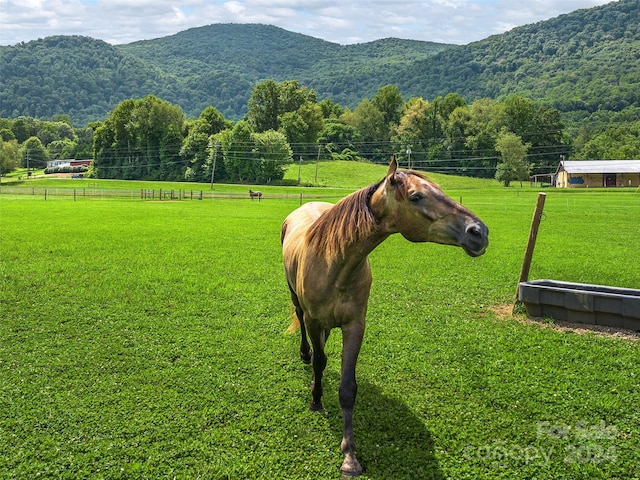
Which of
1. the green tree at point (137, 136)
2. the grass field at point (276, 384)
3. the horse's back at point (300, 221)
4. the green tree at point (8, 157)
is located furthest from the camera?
the green tree at point (137, 136)

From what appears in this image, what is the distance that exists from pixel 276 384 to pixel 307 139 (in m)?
90.5

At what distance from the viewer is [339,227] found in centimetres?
421

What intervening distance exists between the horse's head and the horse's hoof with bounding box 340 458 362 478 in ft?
6.57

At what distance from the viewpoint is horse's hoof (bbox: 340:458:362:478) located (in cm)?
395

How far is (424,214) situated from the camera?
3576 mm

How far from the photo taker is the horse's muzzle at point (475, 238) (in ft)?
10.7

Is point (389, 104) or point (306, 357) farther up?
point (389, 104)

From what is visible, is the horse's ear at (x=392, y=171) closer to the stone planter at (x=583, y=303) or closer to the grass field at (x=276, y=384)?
the grass field at (x=276, y=384)

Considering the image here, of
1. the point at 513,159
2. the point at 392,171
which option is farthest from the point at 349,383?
the point at 513,159

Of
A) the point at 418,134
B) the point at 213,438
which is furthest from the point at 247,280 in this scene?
the point at 418,134

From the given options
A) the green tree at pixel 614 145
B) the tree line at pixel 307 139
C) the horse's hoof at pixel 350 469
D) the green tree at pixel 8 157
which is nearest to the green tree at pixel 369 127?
the tree line at pixel 307 139

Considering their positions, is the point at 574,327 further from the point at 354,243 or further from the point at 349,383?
the point at 354,243

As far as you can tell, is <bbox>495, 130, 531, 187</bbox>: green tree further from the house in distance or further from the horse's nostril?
the horse's nostril

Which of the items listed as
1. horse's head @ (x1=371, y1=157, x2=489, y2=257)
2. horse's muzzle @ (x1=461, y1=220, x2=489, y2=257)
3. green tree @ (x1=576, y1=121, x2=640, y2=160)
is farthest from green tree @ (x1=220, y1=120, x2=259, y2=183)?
horse's muzzle @ (x1=461, y1=220, x2=489, y2=257)
